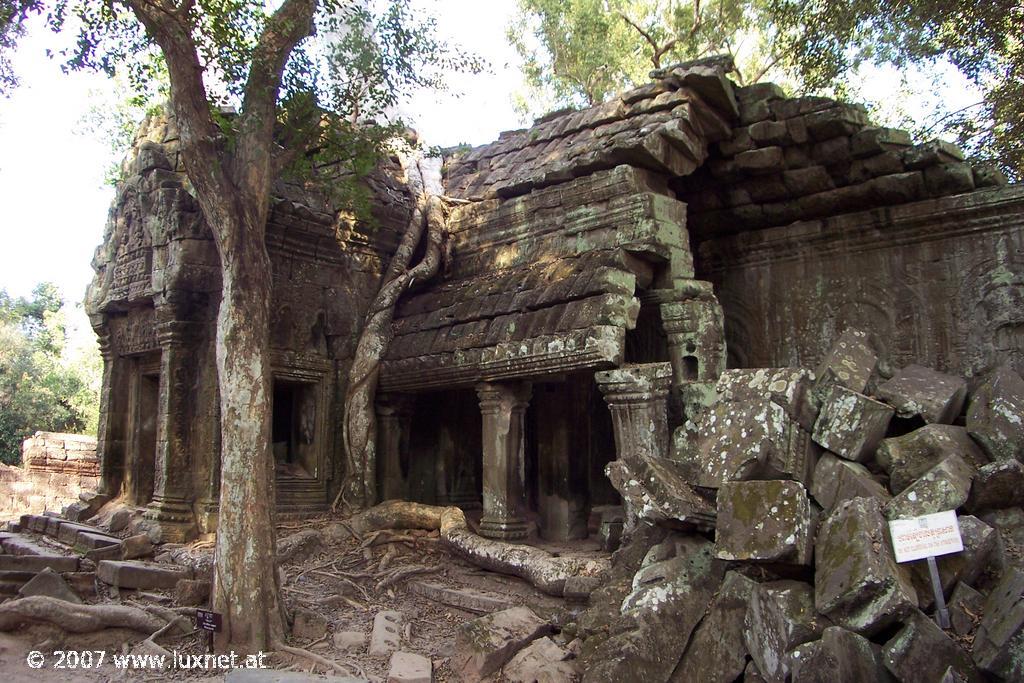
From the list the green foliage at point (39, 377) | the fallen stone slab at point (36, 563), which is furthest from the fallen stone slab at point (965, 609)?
the green foliage at point (39, 377)

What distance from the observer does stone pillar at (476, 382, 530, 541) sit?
754cm

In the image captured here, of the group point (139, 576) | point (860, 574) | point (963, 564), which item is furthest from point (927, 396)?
point (139, 576)

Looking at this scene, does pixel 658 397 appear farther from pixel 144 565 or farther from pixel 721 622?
pixel 144 565

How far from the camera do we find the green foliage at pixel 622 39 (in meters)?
15.1

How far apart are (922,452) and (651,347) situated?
16.2 feet

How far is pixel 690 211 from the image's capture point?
31.3ft

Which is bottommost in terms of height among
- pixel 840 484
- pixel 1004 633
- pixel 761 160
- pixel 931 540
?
pixel 1004 633

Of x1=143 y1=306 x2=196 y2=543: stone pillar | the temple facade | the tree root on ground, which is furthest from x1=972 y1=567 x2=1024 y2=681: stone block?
x1=143 y1=306 x2=196 y2=543: stone pillar

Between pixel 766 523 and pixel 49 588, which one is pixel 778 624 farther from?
pixel 49 588

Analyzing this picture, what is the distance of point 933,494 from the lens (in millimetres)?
4047

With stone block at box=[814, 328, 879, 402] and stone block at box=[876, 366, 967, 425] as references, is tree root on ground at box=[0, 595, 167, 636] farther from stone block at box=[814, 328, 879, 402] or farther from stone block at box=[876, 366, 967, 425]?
stone block at box=[876, 366, 967, 425]

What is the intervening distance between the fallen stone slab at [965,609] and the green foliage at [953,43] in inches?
296

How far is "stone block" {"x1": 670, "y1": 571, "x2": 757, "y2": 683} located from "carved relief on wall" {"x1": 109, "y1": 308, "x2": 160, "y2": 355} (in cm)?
727

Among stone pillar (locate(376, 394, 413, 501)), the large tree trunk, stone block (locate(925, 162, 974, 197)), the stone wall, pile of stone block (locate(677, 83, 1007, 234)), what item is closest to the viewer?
the large tree trunk
